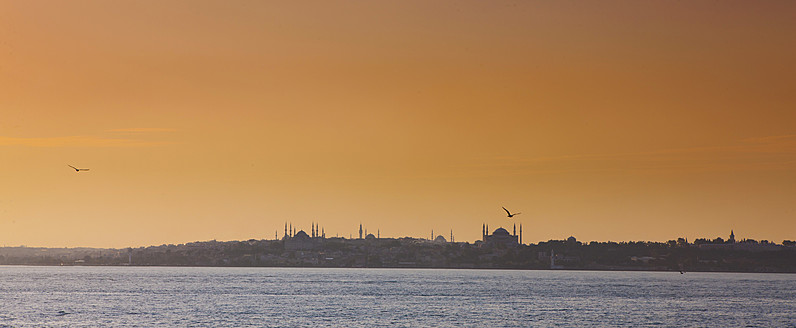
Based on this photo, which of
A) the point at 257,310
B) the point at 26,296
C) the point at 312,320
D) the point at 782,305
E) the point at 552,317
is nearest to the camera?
the point at 312,320

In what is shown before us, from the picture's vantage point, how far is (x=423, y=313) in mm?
104312

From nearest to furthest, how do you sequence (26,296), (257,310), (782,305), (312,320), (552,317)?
(312,320) → (552,317) → (257,310) → (782,305) → (26,296)

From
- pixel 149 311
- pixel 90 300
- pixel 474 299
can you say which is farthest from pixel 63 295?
pixel 474 299

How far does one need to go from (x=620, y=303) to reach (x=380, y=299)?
1151 inches

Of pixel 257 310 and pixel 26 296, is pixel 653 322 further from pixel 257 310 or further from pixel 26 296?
pixel 26 296

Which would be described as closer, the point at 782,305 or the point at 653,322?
the point at 653,322

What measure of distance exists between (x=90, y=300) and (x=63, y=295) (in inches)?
553

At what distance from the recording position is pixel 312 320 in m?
94.7

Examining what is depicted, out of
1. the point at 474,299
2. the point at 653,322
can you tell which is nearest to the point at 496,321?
the point at 653,322

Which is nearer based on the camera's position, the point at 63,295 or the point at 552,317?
the point at 552,317

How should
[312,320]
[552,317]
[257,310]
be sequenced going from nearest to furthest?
[312,320] < [552,317] < [257,310]

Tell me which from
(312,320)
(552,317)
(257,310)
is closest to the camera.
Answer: (312,320)

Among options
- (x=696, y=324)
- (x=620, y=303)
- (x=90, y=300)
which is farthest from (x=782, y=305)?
(x=90, y=300)

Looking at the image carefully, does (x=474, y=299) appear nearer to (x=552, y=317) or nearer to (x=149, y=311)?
(x=552, y=317)
